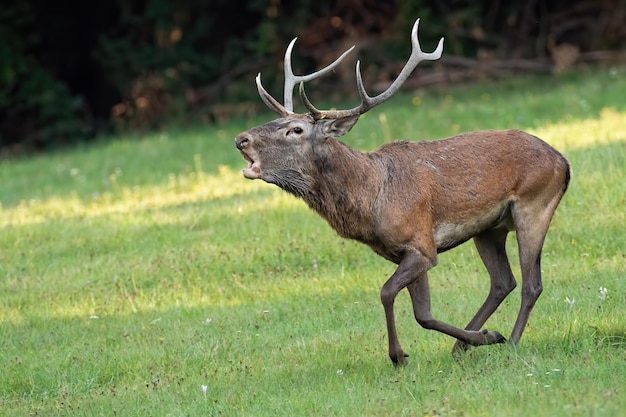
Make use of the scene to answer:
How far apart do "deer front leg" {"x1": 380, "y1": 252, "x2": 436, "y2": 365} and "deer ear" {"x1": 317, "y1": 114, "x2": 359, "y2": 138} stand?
1.01 meters

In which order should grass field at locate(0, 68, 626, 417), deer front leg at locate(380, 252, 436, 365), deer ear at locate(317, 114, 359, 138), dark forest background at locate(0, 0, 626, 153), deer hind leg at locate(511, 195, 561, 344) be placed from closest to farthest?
grass field at locate(0, 68, 626, 417) → deer front leg at locate(380, 252, 436, 365) → deer ear at locate(317, 114, 359, 138) → deer hind leg at locate(511, 195, 561, 344) → dark forest background at locate(0, 0, 626, 153)

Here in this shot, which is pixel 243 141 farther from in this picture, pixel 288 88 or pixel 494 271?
pixel 494 271

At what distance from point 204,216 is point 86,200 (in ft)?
10.4

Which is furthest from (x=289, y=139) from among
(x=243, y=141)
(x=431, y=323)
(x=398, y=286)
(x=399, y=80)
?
(x=431, y=323)

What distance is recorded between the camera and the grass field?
6969 millimetres

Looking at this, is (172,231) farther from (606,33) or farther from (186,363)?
(606,33)

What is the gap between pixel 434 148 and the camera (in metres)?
8.16

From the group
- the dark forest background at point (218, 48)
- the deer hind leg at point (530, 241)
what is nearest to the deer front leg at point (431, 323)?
the deer hind leg at point (530, 241)

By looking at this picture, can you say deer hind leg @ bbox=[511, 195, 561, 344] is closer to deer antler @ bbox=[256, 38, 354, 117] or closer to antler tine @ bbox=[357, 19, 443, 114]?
A: antler tine @ bbox=[357, 19, 443, 114]

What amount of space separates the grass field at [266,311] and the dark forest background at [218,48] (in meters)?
7.53

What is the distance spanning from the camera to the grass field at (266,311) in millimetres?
6969

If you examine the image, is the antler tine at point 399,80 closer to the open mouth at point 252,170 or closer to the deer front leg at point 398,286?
the open mouth at point 252,170

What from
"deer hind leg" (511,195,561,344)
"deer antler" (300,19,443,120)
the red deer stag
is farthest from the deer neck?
"deer hind leg" (511,195,561,344)

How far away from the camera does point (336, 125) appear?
786 centimetres
